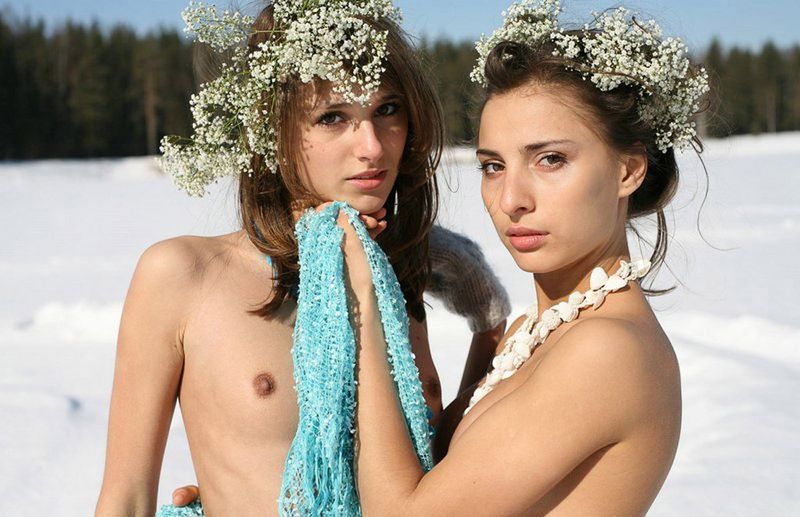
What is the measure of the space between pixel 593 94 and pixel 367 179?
0.69 metres

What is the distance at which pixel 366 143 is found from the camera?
7.90ft

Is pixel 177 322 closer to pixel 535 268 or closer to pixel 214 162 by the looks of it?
pixel 214 162

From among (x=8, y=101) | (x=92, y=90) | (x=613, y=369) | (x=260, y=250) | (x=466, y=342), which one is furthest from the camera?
(x=92, y=90)

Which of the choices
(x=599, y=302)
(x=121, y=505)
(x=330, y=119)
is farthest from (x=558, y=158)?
(x=121, y=505)

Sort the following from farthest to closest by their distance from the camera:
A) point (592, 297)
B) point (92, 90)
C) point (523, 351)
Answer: point (92, 90) < point (523, 351) < point (592, 297)

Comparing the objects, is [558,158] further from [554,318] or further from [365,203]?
[365,203]

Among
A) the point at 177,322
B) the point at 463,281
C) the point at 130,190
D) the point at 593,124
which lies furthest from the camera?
the point at 130,190

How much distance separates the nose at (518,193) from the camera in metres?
2.03

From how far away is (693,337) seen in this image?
7.48 meters

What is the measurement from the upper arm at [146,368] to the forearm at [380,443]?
621 millimetres

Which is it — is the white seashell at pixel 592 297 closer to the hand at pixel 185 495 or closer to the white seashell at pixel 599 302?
the white seashell at pixel 599 302

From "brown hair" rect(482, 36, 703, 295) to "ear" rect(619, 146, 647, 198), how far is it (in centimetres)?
2

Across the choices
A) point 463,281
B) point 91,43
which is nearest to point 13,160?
point 91,43

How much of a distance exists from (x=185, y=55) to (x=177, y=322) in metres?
42.8
